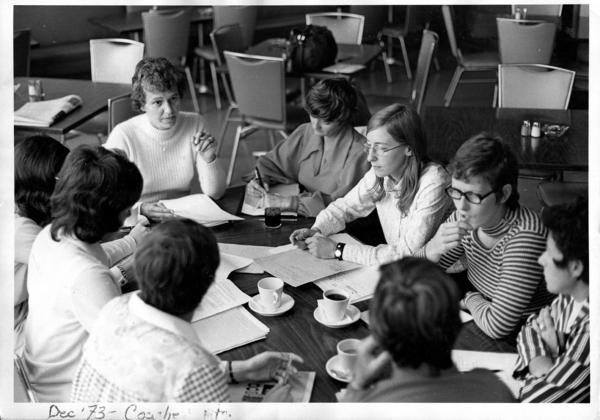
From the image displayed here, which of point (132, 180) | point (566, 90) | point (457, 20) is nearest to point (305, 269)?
point (132, 180)

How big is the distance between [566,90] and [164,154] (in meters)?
2.19

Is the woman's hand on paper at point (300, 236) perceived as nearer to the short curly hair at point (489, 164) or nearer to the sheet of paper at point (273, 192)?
the sheet of paper at point (273, 192)

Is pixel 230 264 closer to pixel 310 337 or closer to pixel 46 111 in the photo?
pixel 310 337

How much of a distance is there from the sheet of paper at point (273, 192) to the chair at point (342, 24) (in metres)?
2.93

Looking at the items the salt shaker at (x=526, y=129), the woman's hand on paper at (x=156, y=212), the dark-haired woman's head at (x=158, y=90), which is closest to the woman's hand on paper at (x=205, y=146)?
the dark-haired woman's head at (x=158, y=90)

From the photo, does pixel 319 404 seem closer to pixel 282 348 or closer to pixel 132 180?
pixel 282 348

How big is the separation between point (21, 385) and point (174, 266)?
2.12 ft

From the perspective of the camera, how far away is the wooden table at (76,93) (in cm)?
360

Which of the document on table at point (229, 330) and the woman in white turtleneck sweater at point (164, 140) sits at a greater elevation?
the woman in white turtleneck sweater at point (164, 140)

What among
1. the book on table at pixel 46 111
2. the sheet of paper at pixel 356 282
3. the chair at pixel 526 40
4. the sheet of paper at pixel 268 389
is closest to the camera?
the sheet of paper at pixel 268 389

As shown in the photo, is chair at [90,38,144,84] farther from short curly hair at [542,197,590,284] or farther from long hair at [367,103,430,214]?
short curly hair at [542,197,590,284]

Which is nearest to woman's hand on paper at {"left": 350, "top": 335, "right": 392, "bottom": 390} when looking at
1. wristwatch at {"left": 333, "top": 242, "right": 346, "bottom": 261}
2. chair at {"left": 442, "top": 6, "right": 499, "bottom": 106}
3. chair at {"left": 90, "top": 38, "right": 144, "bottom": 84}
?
wristwatch at {"left": 333, "top": 242, "right": 346, "bottom": 261}

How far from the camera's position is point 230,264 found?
218 cm

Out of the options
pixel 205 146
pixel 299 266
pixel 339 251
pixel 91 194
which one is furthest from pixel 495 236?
pixel 205 146
